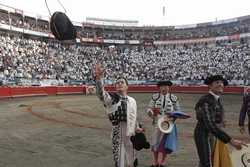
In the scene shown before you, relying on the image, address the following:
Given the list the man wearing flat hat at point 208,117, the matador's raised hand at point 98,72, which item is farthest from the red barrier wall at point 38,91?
the man wearing flat hat at point 208,117

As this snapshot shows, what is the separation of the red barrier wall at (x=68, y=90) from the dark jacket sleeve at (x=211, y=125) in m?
23.5

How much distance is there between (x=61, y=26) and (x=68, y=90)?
93.8 ft

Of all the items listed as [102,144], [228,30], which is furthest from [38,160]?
[228,30]

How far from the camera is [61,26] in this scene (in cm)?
511

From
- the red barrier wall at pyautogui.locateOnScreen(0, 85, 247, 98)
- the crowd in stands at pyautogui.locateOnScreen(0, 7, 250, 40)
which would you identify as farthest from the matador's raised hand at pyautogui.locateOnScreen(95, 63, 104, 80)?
the crowd in stands at pyautogui.locateOnScreen(0, 7, 250, 40)

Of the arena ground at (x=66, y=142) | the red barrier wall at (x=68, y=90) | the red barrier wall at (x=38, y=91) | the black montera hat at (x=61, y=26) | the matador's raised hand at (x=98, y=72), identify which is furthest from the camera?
the red barrier wall at (x=68, y=90)

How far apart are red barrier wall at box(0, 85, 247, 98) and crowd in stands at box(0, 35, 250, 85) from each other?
2.00m

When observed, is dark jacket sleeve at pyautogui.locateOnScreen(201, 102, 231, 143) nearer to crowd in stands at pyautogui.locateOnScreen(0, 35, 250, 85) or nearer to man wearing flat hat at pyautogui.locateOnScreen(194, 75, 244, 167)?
man wearing flat hat at pyautogui.locateOnScreen(194, 75, 244, 167)

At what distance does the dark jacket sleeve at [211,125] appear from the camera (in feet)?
13.4

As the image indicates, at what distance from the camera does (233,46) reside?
153 feet

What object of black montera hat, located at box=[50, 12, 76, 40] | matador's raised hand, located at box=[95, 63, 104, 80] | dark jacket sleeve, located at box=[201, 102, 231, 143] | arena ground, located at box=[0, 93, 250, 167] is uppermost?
black montera hat, located at box=[50, 12, 76, 40]

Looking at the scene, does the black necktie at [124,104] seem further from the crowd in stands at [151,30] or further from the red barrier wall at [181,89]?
the crowd in stands at [151,30]

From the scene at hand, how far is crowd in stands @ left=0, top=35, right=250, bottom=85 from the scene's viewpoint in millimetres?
34375

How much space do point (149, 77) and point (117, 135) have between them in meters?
39.4
